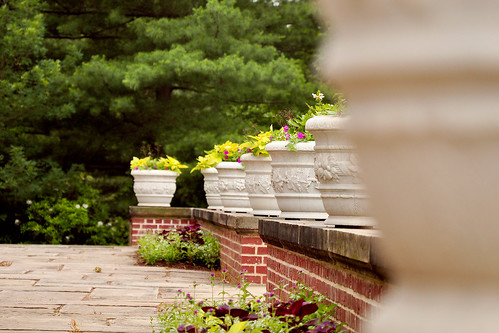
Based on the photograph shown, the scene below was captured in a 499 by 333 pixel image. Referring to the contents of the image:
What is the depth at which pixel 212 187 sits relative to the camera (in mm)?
11375

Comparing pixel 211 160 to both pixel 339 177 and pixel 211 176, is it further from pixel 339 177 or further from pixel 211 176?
pixel 339 177

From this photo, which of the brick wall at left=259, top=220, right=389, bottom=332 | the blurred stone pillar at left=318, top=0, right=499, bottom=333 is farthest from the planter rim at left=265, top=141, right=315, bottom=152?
the blurred stone pillar at left=318, top=0, right=499, bottom=333

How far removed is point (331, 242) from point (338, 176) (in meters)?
0.84

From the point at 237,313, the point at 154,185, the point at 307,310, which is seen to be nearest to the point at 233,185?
the point at 154,185

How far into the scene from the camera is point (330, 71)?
78 cm

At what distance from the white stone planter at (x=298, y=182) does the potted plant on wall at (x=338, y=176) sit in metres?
1.16

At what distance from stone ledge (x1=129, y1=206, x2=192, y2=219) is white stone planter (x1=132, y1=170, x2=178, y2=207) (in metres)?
0.39

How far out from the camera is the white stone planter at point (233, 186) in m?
9.38

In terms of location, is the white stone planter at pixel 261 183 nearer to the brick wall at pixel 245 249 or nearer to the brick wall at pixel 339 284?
the brick wall at pixel 245 249

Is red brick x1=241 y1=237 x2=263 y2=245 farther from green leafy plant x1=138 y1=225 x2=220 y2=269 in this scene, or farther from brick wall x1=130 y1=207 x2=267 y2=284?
green leafy plant x1=138 y1=225 x2=220 y2=269

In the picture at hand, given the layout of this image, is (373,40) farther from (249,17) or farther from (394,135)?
(249,17)

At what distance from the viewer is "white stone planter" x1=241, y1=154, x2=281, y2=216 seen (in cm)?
738

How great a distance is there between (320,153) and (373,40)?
3888 millimetres

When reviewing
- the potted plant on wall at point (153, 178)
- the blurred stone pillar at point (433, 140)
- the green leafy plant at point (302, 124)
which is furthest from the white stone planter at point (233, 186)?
the blurred stone pillar at point (433, 140)
